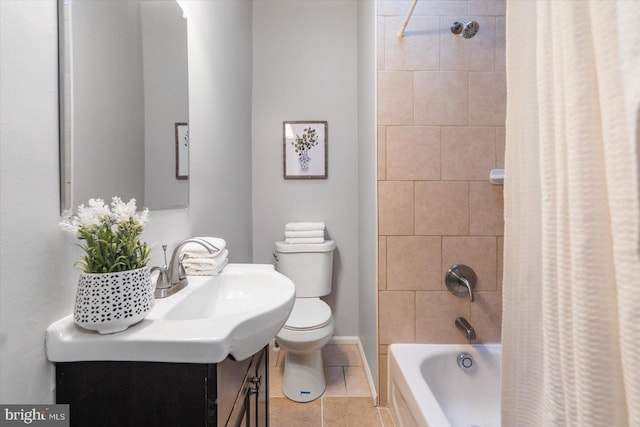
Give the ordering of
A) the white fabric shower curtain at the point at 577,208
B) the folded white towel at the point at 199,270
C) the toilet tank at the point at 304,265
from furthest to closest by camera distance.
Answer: the toilet tank at the point at 304,265 → the folded white towel at the point at 199,270 → the white fabric shower curtain at the point at 577,208

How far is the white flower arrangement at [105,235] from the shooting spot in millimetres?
562

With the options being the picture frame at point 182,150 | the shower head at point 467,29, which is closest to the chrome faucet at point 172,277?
the picture frame at point 182,150

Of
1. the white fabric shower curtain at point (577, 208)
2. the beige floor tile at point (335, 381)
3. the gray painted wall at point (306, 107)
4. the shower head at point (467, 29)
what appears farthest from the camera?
the gray painted wall at point (306, 107)

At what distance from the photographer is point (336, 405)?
1559 millimetres

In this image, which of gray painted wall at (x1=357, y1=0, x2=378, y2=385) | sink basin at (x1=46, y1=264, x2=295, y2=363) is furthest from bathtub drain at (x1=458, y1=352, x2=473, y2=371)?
sink basin at (x1=46, y1=264, x2=295, y2=363)

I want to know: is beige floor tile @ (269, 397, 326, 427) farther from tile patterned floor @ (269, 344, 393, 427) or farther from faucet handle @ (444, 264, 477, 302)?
faucet handle @ (444, 264, 477, 302)

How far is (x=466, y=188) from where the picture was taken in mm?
1500

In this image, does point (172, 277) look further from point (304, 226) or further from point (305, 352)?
point (304, 226)

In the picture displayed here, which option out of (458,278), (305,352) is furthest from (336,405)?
(458,278)

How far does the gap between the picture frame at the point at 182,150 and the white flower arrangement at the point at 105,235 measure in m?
0.53

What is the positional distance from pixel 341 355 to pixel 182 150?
1695mm

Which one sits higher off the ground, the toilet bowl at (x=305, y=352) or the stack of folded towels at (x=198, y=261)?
the stack of folded towels at (x=198, y=261)

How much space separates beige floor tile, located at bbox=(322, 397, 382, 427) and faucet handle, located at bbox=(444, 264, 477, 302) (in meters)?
0.76

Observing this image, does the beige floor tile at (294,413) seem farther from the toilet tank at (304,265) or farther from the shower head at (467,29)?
the shower head at (467,29)
